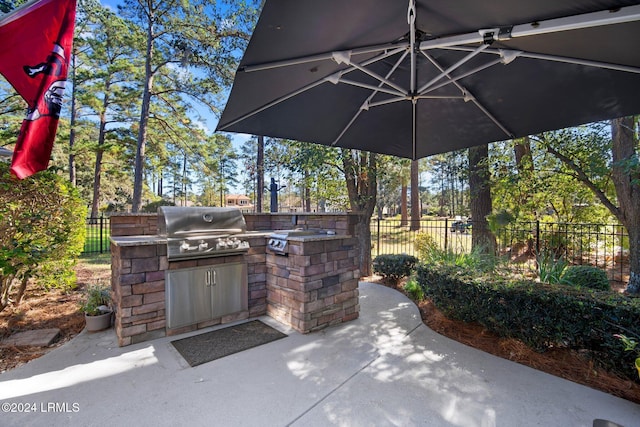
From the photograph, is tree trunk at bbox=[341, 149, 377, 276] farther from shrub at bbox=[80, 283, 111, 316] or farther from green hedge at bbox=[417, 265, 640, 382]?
shrub at bbox=[80, 283, 111, 316]

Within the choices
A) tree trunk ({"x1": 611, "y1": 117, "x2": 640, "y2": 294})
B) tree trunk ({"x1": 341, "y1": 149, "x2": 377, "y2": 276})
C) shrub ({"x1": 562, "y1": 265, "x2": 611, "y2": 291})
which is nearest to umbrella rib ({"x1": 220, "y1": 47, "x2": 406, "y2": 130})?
tree trunk ({"x1": 341, "y1": 149, "x2": 377, "y2": 276})

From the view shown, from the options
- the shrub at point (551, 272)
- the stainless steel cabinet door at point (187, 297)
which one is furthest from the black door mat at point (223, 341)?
the shrub at point (551, 272)

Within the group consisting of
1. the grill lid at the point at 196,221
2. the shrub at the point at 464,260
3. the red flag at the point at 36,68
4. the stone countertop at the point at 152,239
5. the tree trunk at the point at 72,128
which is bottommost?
the shrub at the point at 464,260

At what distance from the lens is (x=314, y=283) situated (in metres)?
3.31

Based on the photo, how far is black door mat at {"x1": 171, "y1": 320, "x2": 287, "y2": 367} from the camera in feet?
8.91

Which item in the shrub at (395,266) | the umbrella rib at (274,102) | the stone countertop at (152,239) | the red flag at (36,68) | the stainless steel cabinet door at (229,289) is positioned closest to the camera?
the red flag at (36,68)

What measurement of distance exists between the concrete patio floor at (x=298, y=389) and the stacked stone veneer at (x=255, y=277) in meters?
0.31

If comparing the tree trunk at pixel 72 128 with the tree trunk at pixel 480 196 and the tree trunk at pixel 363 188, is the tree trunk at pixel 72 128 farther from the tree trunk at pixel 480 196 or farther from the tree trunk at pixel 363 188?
the tree trunk at pixel 480 196

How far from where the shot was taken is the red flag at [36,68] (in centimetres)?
190

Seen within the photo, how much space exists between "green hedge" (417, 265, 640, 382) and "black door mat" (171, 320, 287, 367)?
2.04m

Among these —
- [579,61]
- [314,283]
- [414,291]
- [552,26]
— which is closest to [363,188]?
[414,291]

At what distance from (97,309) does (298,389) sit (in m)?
2.62

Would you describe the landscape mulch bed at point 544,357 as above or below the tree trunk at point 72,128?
below

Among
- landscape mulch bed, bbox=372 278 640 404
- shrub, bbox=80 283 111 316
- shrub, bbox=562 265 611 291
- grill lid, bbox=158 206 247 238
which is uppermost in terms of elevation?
grill lid, bbox=158 206 247 238
